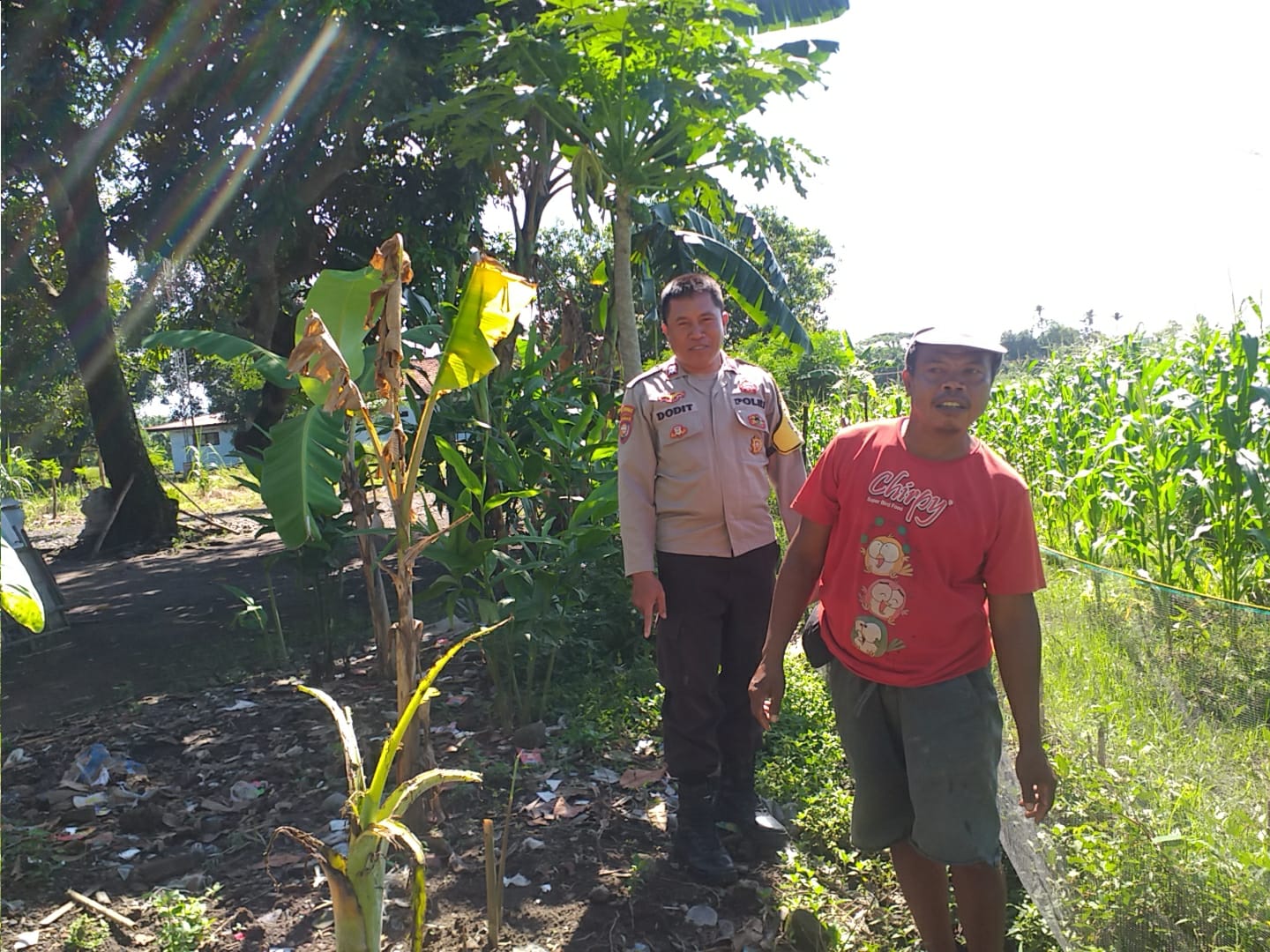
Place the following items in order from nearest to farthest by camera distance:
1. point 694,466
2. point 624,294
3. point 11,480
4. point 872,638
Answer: point 872,638, point 694,466, point 624,294, point 11,480

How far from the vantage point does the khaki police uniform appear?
290cm

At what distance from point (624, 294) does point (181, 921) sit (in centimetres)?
419

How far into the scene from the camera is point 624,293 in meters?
5.77

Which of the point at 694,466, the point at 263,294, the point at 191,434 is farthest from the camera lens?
the point at 191,434

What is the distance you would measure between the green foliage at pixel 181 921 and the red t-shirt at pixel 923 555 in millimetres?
1980

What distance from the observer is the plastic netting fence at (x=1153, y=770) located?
175 cm

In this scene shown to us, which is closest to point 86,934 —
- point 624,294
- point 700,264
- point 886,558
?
point 886,558

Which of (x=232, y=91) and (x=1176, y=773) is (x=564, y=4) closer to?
(x=1176, y=773)

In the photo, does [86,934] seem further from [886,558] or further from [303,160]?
[303,160]

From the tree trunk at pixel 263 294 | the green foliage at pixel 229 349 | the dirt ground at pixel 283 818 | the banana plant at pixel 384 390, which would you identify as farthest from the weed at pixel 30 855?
the tree trunk at pixel 263 294

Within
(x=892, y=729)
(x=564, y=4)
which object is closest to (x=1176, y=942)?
(x=892, y=729)

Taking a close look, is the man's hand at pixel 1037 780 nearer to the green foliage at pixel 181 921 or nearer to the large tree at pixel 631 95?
the green foliage at pixel 181 921

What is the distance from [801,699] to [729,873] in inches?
63.3

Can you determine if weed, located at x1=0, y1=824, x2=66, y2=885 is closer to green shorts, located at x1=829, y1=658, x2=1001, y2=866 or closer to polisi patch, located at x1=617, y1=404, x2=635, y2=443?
polisi patch, located at x1=617, y1=404, x2=635, y2=443
